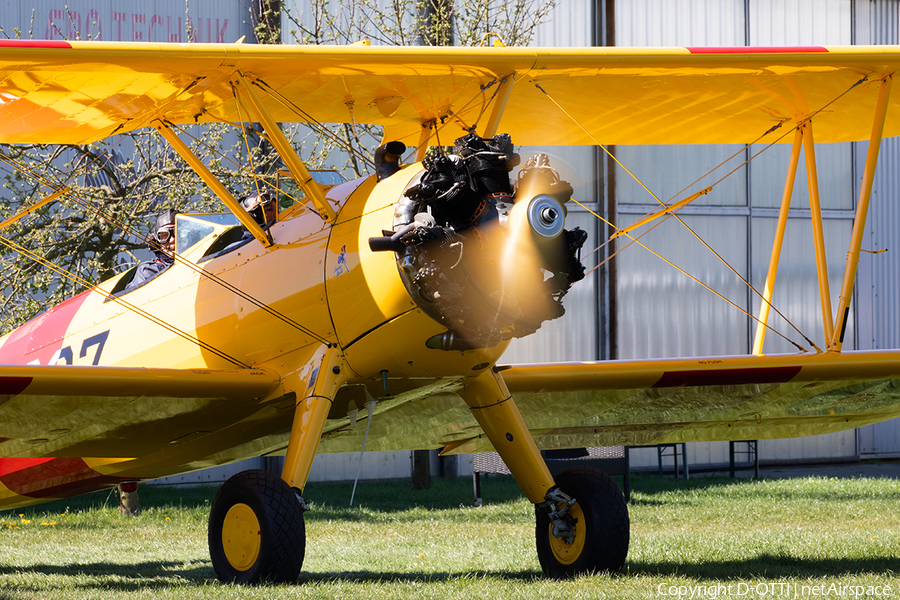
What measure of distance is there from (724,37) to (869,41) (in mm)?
2848

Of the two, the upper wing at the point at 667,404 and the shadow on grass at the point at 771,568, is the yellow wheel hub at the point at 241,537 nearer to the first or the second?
the upper wing at the point at 667,404

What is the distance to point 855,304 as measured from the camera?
1669 cm

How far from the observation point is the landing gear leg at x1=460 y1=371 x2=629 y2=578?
5473 millimetres

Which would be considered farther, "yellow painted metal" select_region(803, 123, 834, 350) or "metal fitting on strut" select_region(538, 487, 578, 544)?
"yellow painted metal" select_region(803, 123, 834, 350)

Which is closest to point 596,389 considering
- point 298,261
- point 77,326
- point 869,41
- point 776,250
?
point 776,250

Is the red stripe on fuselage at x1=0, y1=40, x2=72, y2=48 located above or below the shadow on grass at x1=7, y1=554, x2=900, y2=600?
above

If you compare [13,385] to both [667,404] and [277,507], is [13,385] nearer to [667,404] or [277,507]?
[277,507]

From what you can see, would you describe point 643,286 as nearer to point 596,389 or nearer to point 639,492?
point 639,492

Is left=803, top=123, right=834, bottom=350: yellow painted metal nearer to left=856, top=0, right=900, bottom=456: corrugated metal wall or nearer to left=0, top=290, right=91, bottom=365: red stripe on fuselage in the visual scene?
left=0, top=290, right=91, bottom=365: red stripe on fuselage

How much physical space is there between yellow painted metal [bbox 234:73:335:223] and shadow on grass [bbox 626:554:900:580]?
2.76m

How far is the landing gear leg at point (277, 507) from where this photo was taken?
15.3 feet

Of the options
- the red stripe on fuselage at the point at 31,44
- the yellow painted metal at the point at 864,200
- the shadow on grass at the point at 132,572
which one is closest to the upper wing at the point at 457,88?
the red stripe on fuselage at the point at 31,44

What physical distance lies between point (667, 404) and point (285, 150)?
334cm

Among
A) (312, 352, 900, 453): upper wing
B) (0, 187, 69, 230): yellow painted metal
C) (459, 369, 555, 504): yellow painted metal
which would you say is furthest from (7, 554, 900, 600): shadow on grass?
(0, 187, 69, 230): yellow painted metal
